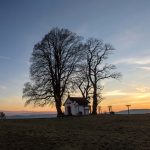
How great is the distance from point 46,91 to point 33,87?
2.96 meters

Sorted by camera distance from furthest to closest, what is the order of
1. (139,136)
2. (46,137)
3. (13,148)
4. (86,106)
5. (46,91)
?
(86,106)
(46,91)
(139,136)
(46,137)
(13,148)

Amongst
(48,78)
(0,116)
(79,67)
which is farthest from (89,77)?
(0,116)

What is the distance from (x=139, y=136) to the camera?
104 ft

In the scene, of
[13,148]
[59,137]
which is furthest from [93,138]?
[13,148]

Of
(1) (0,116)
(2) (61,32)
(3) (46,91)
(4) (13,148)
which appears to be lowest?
(4) (13,148)

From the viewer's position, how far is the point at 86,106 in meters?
83.4

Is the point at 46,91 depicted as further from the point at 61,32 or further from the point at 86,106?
the point at 86,106

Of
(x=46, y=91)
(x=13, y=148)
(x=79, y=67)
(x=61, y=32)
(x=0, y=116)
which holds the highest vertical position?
(x=61, y=32)

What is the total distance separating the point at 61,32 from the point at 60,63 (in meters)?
6.75

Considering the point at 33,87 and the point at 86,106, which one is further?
the point at 86,106

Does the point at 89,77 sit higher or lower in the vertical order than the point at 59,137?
higher

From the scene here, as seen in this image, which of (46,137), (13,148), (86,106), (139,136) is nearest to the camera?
(13,148)

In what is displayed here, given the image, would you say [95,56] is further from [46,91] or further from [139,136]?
[139,136]

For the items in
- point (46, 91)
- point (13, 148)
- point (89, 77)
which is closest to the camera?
point (13, 148)
